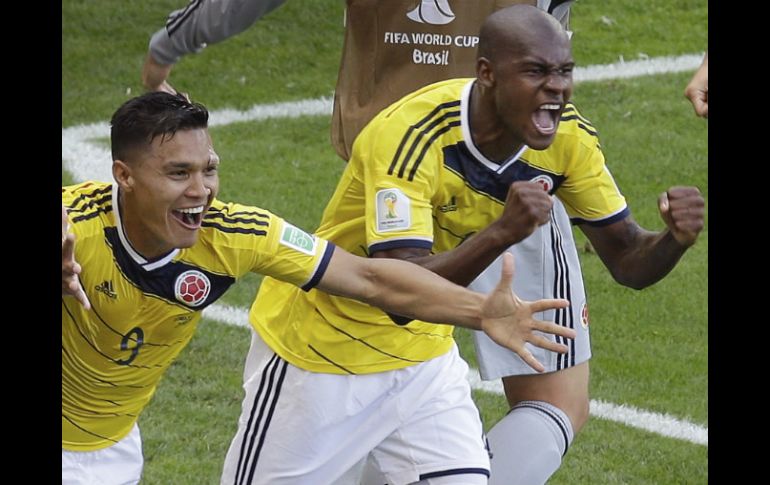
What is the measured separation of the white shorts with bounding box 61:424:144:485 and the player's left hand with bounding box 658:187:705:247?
1.72 metres

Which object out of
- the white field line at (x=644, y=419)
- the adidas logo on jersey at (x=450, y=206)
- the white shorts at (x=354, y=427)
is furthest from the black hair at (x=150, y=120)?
the white field line at (x=644, y=419)

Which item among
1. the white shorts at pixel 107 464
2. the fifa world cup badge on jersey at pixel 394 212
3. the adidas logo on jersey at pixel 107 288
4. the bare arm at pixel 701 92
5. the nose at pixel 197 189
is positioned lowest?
the white shorts at pixel 107 464

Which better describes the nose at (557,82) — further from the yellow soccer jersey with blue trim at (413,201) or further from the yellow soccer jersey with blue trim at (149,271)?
the yellow soccer jersey with blue trim at (149,271)

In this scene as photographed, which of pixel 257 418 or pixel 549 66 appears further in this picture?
pixel 257 418

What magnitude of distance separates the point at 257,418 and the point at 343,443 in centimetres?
27

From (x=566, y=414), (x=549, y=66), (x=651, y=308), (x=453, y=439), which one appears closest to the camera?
(x=549, y=66)

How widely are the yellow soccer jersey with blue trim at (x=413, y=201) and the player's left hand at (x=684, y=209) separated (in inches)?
14.9

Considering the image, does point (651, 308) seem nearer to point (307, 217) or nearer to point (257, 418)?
point (307, 217)

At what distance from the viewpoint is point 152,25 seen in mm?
11141

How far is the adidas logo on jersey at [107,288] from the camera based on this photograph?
→ 4.16m

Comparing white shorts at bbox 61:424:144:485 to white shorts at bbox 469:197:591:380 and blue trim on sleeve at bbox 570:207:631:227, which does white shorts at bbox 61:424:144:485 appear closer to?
white shorts at bbox 469:197:591:380

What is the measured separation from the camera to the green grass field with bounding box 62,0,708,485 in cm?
618
